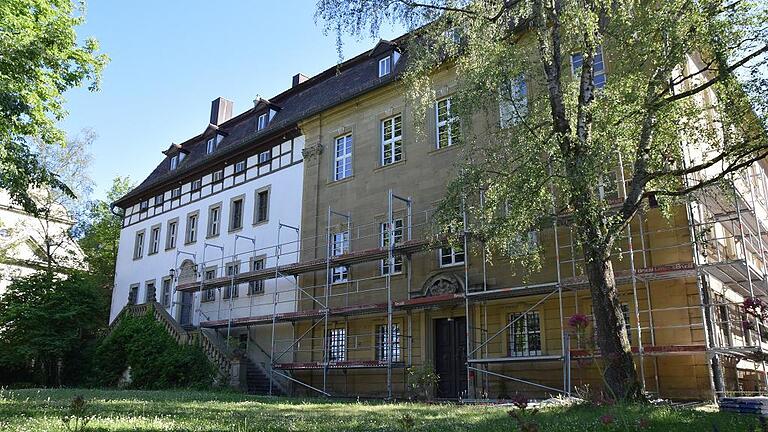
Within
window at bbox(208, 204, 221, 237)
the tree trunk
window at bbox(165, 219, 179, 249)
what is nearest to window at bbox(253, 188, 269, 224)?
window at bbox(208, 204, 221, 237)

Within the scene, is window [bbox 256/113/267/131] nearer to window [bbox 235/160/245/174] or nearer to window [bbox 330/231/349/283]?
window [bbox 235/160/245/174]

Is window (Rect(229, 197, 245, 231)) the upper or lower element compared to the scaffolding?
upper

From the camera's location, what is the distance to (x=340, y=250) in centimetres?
2306

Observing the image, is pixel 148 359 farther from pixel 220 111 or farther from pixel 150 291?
pixel 220 111

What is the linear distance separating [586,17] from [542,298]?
24.9 feet

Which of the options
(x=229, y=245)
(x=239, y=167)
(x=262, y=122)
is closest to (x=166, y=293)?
(x=229, y=245)

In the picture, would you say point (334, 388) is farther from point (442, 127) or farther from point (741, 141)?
point (741, 141)

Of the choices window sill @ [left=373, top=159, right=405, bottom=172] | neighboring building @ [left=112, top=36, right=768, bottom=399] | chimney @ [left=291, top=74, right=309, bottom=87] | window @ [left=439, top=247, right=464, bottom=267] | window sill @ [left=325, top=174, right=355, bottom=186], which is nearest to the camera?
neighboring building @ [left=112, top=36, right=768, bottom=399]

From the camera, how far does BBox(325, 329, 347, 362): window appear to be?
22031mm

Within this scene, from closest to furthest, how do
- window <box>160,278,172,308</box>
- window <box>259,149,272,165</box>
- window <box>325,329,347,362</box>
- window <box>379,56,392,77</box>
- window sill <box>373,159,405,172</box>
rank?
window sill <box>373,159,405,172</box> → window <box>325,329,347,362</box> → window <box>379,56,392,77</box> → window <box>259,149,272,165</box> → window <box>160,278,172,308</box>

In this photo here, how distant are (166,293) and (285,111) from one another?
11.2 meters

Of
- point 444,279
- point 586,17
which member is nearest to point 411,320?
point 444,279

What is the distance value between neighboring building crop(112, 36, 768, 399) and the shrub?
193 centimetres

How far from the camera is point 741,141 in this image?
38.5 feet
